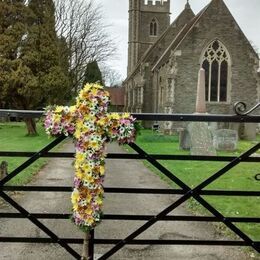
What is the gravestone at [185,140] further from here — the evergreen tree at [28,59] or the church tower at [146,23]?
the church tower at [146,23]

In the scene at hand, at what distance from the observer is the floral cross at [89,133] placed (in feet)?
14.7

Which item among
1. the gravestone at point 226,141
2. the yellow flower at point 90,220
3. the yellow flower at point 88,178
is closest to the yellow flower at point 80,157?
the yellow flower at point 88,178

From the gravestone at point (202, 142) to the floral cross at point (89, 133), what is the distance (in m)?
14.1

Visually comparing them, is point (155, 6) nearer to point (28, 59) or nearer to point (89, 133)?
point (28, 59)

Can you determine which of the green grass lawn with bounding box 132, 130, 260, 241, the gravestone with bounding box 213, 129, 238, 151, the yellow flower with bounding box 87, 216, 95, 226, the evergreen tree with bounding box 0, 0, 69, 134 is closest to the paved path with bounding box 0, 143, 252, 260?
the green grass lawn with bounding box 132, 130, 260, 241

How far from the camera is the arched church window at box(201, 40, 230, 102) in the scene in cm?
3838

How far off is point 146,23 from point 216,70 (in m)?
31.6

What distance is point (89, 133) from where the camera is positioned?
14.6 ft

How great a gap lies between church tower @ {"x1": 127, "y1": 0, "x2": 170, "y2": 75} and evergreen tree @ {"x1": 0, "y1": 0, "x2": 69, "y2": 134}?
34.2m

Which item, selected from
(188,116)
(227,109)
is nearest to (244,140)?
(227,109)

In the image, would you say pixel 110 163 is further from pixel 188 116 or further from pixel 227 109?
pixel 227 109

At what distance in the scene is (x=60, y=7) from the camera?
40.2 metres

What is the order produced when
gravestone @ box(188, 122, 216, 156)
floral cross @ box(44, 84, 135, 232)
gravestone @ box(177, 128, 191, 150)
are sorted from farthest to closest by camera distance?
gravestone @ box(177, 128, 191, 150), gravestone @ box(188, 122, 216, 156), floral cross @ box(44, 84, 135, 232)

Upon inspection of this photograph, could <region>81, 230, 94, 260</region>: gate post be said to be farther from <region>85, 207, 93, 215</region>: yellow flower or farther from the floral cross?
<region>85, 207, 93, 215</region>: yellow flower
